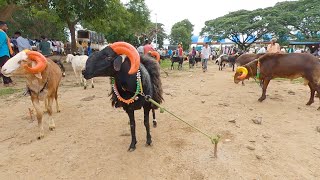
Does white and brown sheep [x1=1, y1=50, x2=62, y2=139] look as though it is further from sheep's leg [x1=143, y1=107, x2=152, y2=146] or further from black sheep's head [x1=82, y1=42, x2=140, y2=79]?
sheep's leg [x1=143, y1=107, x2=152, y2=146]

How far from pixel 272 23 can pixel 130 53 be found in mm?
32230

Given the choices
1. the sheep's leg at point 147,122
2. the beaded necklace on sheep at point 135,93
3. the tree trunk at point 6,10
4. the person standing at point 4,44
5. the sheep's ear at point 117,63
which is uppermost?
the tree trunk at point 6,10

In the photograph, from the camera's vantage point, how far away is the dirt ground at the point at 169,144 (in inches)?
145

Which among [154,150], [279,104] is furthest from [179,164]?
[279,104]

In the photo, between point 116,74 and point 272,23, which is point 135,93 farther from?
point 272,23

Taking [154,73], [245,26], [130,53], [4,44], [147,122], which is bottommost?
[147,122]

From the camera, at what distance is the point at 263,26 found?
32.9 meters

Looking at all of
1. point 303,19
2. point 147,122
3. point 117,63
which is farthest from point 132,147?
point 303,19

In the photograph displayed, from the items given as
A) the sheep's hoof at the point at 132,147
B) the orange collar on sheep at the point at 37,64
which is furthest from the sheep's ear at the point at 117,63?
the orange collar on sheep at the point at 37,64

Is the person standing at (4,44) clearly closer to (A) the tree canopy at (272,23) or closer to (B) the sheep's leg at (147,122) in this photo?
(B) the sheep's leg at (147,122)

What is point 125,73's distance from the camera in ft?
12.7

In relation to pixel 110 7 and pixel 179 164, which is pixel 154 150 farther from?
pixel 110 7

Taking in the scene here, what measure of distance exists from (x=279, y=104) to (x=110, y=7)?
10.6 m

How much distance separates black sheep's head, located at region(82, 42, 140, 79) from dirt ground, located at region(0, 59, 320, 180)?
1.40m
